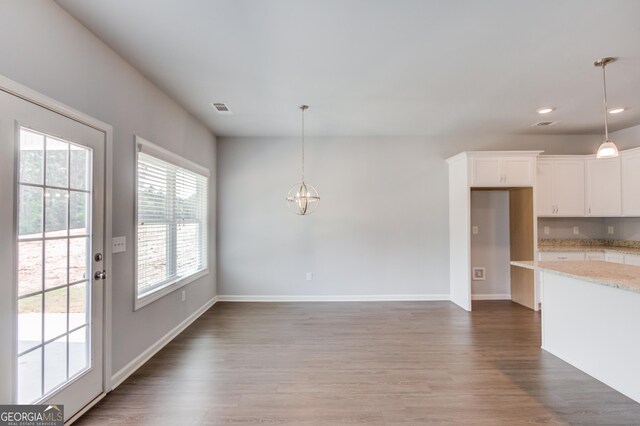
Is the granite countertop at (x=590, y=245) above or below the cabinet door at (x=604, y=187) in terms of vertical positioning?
below

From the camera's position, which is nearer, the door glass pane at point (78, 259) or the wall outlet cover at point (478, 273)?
the door glass pane at point (78, 259)

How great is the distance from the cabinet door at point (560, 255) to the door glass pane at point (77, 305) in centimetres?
547

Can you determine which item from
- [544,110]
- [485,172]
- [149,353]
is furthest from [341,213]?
[149,353]

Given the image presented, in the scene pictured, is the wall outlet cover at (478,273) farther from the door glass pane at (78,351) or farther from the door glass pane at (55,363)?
the door glass pane at (55,363)

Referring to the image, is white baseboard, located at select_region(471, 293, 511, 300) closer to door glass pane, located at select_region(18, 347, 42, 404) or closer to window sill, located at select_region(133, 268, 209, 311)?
window sill, located at select_region(133, 268, 209, 311)

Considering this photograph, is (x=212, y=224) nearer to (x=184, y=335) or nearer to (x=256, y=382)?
(x=184, y=335)

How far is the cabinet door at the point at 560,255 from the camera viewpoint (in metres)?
4.38

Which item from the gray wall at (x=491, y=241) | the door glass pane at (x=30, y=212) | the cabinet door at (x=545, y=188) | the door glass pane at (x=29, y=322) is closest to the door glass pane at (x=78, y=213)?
the door glass pane at (x=30, y=212)

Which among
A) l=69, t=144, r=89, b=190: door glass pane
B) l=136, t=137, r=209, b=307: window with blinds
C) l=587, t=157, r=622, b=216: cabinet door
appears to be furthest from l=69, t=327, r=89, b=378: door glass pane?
l=587, t=157, r=622, b=216: cabinet door

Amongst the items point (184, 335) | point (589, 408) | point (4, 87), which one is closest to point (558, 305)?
point (589, 408)

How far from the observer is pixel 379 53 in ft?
8.13

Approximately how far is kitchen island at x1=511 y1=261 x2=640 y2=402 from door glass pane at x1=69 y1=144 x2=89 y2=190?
3.81m

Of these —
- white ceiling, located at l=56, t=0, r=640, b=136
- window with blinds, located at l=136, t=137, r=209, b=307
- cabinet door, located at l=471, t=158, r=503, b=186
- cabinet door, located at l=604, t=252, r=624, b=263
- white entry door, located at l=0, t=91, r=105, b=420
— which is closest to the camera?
white entry door, located at l=0, t=91, r=105, b=420

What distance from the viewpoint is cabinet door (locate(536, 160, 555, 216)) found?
4.59m
